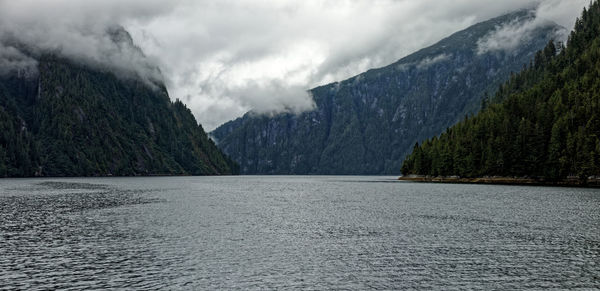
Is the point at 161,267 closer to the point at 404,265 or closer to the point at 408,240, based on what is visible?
the point at 404,265

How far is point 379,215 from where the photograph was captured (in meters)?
77.6

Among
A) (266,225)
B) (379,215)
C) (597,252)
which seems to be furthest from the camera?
(379,215)

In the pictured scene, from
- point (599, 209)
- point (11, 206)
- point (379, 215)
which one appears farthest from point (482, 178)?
point (11, 206)

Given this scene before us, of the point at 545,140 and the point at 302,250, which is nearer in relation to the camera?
the point at 302,250

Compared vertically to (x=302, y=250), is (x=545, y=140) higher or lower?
higher

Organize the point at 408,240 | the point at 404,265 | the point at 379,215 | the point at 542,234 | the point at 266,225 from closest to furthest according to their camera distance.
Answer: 1. the point at 404,265
2. the point at 408,240
3. the point at 542,234
4. the point at 266,225
5. the point at 379,215

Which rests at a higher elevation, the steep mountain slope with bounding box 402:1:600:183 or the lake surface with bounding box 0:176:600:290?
the steep mountain slope with bounding box 402:1:600:183

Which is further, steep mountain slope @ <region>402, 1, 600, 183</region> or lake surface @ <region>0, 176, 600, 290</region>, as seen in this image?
steep mountain slope @ <region>402, 1, 600, 183</region>

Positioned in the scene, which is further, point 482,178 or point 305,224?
point 482,178

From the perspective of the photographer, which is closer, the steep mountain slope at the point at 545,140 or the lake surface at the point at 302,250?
the lake surface at the point at 302,250

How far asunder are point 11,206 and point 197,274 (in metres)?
77.2

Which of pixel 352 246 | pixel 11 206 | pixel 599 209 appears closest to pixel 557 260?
pixel 352 246

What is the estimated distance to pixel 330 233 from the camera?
57.3m

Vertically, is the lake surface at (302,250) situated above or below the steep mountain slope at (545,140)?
below
